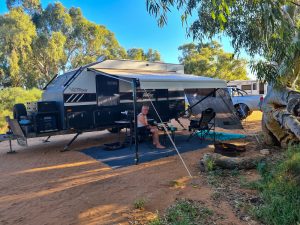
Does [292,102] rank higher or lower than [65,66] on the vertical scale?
lower

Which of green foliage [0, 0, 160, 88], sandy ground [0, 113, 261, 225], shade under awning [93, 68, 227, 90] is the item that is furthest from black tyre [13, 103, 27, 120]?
green foliage [0, 0, 160, 88]

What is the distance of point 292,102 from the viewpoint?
6.16m

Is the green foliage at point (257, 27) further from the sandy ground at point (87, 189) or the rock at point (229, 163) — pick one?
the sandy ground at point (87, 189)

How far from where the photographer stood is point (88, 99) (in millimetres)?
8164

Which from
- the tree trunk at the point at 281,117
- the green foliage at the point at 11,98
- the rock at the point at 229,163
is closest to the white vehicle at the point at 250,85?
the green foliage at the point at 11,98

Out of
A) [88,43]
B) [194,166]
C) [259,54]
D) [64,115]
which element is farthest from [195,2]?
[88,43]

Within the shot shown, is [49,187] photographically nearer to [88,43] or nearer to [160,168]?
[160,168]

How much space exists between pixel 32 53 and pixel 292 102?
20420mm

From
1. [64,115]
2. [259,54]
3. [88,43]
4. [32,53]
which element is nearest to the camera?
[259,54]

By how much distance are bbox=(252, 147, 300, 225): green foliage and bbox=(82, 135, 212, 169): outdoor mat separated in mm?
2764

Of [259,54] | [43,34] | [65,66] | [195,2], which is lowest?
[259,54]

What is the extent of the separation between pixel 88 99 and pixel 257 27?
4937 millimetres

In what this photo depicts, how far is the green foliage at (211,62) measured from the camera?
25.2m

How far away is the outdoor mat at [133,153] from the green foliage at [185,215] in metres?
2.49
